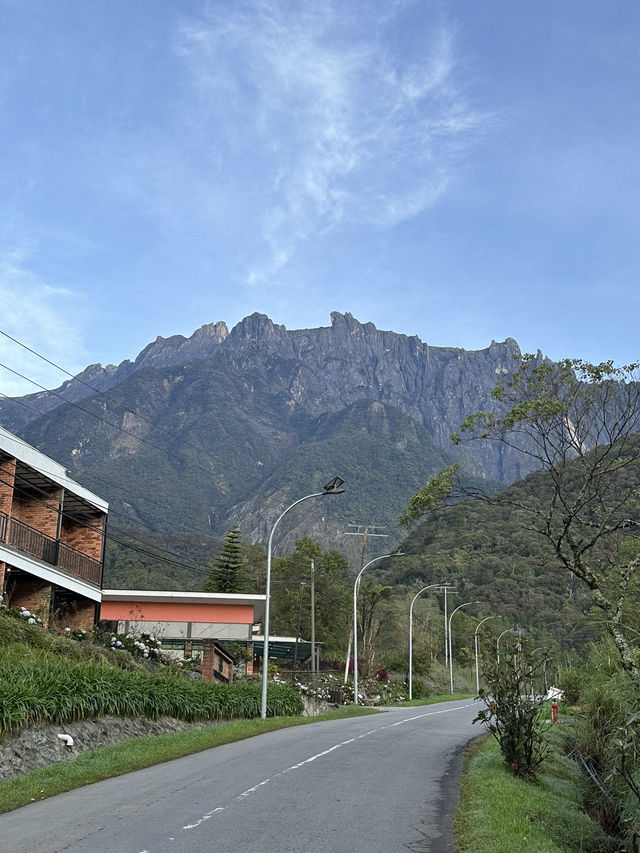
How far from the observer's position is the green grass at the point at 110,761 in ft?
38.3

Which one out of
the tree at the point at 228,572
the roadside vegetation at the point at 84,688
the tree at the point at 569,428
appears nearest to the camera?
the roadside vegetation at the point at 84,688

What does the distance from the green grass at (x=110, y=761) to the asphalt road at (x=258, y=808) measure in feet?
1.05

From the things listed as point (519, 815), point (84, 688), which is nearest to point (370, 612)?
point (84, 688)

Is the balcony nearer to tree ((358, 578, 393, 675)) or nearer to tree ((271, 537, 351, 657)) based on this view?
tree ((358, 578, 393, 675))

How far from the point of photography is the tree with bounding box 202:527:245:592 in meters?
72.5

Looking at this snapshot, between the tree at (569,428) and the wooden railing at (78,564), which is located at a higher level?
the tree at (569,428)

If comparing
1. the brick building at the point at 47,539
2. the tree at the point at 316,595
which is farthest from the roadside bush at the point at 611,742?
the tree at the point at 316,595

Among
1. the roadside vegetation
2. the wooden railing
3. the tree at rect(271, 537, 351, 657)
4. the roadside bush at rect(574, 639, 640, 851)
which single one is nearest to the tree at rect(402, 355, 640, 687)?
the roadside bush at rect(574, 639, 640, 851)

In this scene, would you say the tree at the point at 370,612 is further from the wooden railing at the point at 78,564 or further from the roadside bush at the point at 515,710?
the roadside bush at the point at 515,710

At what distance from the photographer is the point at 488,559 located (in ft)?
349

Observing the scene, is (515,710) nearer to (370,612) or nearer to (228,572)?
(370,612)

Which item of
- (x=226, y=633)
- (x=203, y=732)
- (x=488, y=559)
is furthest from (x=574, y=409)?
(x=488, y=559)

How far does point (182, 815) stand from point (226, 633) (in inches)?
1046

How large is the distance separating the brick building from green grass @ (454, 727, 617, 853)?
16.1m
